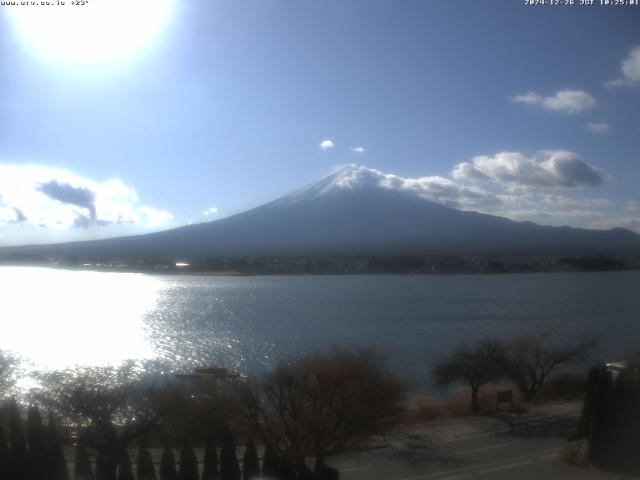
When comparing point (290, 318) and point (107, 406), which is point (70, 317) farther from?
point (107, 406)

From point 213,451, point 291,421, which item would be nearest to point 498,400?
point 291,421

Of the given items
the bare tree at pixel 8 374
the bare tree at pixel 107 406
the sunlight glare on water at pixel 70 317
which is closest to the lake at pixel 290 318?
the sunlight glare on water at pixel 70 317

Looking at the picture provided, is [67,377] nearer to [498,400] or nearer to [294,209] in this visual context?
→ [498,400]

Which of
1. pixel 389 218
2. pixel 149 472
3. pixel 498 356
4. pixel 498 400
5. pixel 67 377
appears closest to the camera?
pixel 149 472

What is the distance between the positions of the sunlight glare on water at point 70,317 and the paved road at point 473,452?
16.7 ft

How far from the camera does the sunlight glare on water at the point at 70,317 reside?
13422 millimetres

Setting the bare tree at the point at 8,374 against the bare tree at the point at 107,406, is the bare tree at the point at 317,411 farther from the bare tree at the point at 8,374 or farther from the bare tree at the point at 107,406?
the bare tree at the point at 8,374

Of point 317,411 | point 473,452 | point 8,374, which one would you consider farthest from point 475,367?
point 8,374

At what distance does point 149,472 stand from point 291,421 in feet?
4.69

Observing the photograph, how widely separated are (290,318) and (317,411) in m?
16.1

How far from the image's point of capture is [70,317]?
72.8ft

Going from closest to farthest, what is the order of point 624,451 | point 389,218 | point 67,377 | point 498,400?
point 624,451 < point 67,377 < point 498,400 < point 389,218

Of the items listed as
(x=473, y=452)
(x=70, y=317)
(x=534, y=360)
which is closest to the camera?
(x=473, y=452)

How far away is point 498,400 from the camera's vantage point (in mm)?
9578
